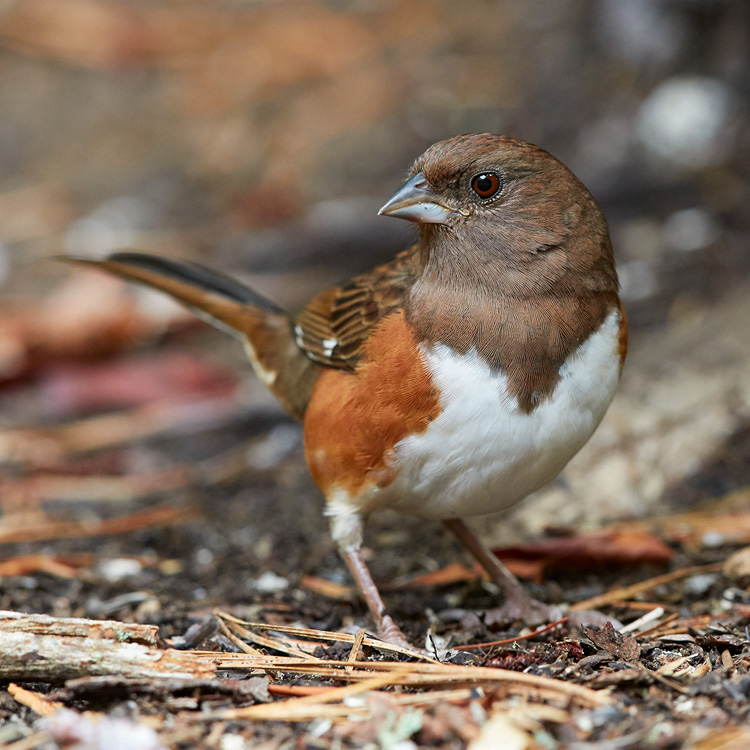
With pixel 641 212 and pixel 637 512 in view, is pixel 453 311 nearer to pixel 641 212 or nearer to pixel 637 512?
pixel 637 512

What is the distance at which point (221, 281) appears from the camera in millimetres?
3684

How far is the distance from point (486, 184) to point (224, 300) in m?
1.29

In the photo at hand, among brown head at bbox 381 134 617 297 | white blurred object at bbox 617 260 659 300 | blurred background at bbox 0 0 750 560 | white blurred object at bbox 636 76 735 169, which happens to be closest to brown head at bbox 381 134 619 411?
brown head at bbox 381 134 617 297

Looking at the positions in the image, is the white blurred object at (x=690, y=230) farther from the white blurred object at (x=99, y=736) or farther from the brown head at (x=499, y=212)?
the white blurred object at (x=99, y=736)

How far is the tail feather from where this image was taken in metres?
3.57

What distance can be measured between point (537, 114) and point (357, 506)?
12.1ft

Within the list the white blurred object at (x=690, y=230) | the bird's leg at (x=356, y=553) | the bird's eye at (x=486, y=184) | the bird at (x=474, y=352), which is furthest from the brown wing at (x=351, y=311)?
the white blurred object at (x=690, y=230)

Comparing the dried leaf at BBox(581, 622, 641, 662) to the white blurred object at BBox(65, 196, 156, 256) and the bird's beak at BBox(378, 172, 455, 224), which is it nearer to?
the bird's beak at BBox(378, 172, 455, 224)

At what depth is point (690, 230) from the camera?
5.05 metres

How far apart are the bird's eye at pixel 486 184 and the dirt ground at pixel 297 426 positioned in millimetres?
1192

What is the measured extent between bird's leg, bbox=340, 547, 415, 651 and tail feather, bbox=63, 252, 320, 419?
2.27 feet

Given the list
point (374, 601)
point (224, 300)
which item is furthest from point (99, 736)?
point (224, 300)

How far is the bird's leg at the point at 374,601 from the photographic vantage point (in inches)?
109

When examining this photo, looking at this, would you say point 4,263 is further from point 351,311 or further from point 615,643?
point 615,643
